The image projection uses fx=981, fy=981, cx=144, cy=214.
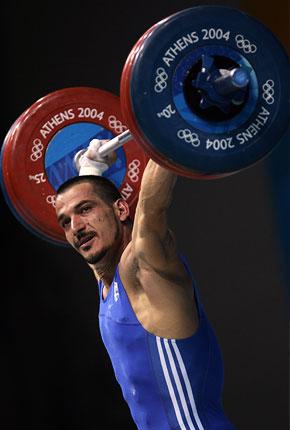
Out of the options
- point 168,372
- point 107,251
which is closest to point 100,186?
point 107,251

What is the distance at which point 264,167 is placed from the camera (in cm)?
409

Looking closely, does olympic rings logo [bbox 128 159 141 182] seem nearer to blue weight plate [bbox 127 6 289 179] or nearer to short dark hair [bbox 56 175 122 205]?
short dark hair [bbox 56 175 122 205]

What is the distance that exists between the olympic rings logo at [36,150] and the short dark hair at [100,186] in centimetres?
29

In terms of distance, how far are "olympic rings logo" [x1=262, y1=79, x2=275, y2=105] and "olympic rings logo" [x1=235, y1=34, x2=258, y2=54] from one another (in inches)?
3.5

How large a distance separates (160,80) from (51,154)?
103 centimetres

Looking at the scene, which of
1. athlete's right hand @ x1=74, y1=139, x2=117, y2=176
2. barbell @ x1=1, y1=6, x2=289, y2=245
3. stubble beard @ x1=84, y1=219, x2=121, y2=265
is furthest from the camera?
athlete's right hand @ x1=74, y1=139, x2=117, y2=176

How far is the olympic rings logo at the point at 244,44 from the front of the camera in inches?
97.4

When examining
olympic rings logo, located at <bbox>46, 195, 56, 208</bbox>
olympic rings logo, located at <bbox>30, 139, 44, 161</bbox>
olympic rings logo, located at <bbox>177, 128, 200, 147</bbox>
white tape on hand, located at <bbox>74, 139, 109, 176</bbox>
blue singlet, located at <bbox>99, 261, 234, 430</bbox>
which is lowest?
blue singlet, located at <bbox>99, 261, 234, 430</bbox>

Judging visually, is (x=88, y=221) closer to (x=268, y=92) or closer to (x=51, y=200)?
(x=51, y=200)

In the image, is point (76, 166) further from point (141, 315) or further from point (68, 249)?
point (68, 249)

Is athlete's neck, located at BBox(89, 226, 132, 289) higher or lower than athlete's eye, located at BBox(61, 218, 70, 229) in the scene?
lower

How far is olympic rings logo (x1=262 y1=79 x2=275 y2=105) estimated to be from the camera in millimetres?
2479

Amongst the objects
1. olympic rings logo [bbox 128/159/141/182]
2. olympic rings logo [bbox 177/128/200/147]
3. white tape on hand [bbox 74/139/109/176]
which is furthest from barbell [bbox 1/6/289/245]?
olympic rings logo [bbox 128/159/141/182]

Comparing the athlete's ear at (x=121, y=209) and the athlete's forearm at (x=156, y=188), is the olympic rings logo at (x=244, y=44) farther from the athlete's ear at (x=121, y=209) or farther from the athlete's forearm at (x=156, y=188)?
the athlete's ear at (x=121, y=209)
